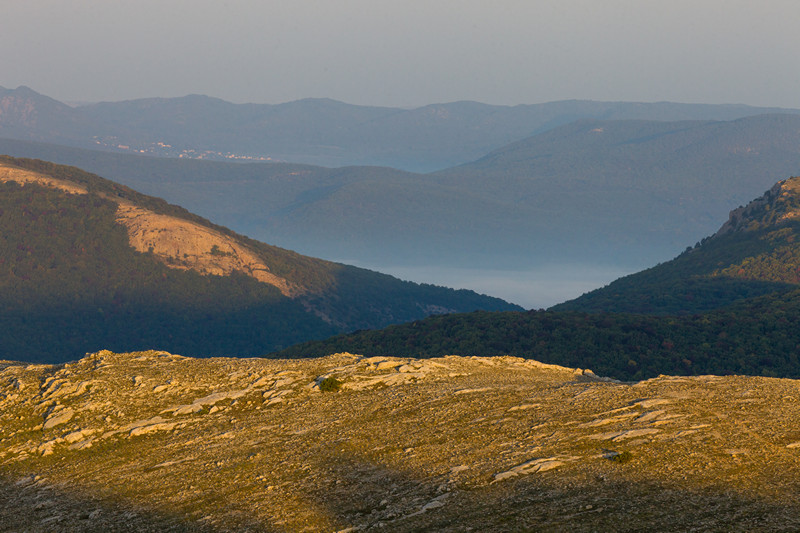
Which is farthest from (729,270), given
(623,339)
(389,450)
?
(389,450)

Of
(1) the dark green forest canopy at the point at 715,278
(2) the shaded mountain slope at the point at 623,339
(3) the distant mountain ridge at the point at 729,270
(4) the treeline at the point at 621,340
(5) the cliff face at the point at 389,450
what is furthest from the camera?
(3) the distant mountain ridge at the point at 729,270

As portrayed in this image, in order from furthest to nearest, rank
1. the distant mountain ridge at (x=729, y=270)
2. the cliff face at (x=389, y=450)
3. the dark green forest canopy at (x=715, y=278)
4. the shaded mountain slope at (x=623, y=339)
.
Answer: the distant mountain ridge at (x=729, y=270)
the dark green forest canopy at (x=715, y=278)
the shaded mountain slope at (x=623, y=339)
the cliff face at (x=389, y=450)

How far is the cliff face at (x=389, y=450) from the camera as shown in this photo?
18.5 m

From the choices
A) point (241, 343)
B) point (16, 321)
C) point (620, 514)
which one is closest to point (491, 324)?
point (620, 514)

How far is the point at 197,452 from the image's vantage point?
82.1 ft

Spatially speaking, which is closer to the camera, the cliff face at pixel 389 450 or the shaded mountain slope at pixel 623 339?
the cliff face at pixel 389 450

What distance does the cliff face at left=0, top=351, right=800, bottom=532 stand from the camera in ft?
60.7

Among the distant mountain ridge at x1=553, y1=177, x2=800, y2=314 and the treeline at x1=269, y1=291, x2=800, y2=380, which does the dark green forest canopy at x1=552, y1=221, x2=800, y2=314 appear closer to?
the distant mountain ridge at x1=553, y1=177, x2=800, y2=314

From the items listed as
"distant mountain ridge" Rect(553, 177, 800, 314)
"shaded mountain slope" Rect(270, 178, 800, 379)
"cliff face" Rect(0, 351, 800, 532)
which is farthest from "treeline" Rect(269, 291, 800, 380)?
"cliff face" Rect(0, 351, 800, 532)

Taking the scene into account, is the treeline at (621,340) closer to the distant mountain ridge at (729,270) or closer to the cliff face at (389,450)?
the distant mountain ridge at (729,270)

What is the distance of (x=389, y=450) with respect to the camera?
77.4ft

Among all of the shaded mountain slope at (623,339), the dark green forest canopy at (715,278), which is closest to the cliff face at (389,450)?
the shaded mountain slope at (623,339)

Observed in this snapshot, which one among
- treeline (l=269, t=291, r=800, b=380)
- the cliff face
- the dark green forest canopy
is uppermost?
the dark green forest canopy

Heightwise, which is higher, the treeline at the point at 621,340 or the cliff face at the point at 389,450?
the treeline at the point at 621,340
